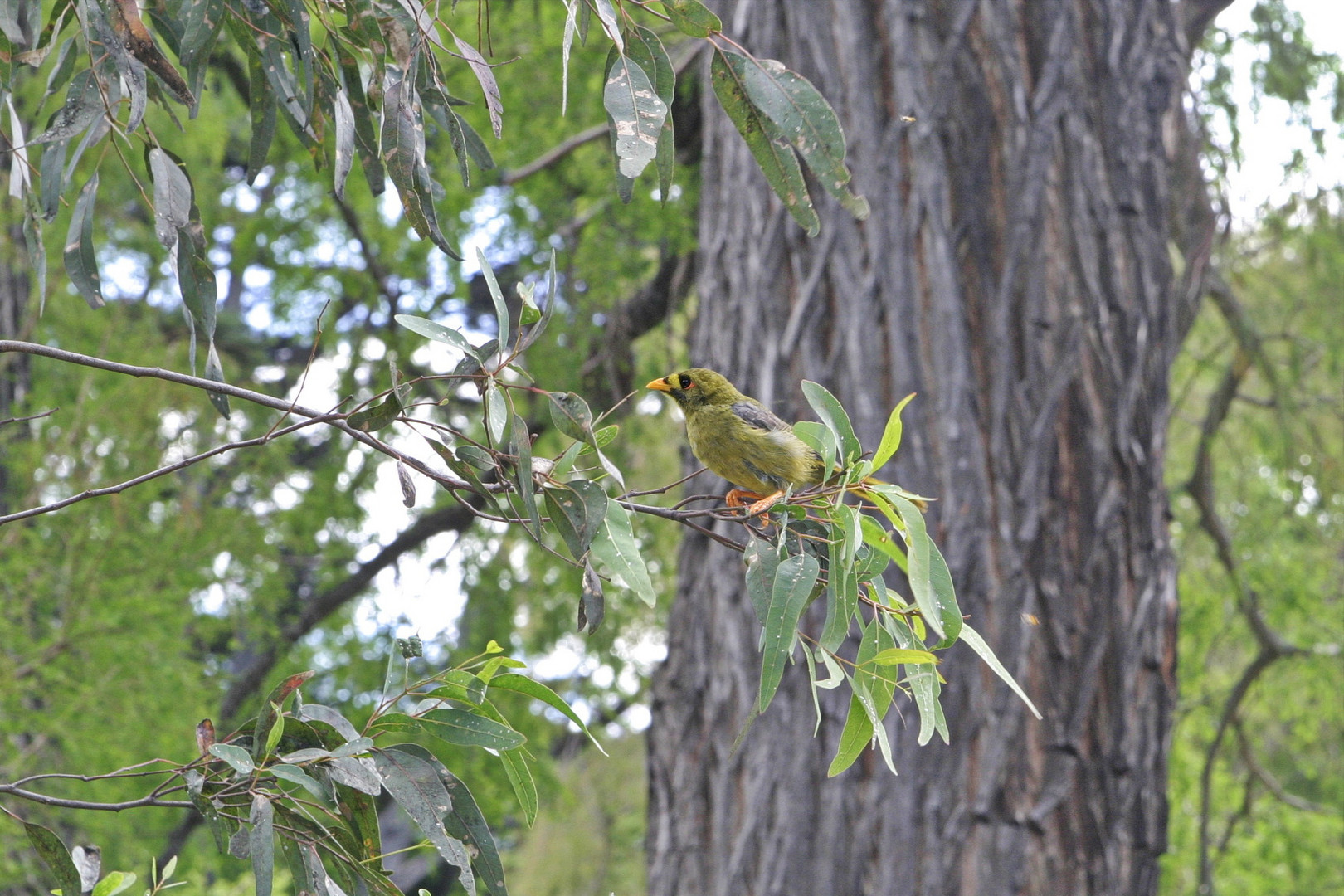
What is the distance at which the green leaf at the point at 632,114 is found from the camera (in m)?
1.74

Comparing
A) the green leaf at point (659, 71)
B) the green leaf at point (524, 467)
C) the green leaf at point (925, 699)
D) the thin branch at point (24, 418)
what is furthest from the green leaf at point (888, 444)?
the thin branch at point (24, 418)

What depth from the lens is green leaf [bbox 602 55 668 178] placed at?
5.70 feet

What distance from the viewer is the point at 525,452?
1606 mm

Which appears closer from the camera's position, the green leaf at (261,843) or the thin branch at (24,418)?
the thin branch at (24,418)


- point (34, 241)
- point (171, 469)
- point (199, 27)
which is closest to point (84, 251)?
point (34, 241)

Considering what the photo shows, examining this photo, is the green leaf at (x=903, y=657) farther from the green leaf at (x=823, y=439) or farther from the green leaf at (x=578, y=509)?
the green leaf at (x=578, y=509)

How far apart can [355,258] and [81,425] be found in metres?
2.18

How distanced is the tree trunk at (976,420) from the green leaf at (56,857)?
7.18 feet

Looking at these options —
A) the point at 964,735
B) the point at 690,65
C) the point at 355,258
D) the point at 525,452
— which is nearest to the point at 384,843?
the point at 355,258

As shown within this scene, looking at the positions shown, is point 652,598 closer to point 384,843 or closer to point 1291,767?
point 384,843

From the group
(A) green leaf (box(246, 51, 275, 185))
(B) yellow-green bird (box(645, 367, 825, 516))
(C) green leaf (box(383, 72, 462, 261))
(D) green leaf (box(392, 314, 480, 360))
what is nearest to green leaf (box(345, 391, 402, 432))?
(D) green leaf (box(392, 314, 480, 360))

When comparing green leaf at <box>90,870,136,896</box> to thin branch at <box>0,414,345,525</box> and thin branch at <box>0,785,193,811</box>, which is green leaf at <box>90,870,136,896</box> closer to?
thin branch at <box>0,785,193,811</box>

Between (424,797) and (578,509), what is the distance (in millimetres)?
441

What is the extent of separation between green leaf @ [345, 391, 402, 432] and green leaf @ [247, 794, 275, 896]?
49 cm
